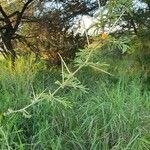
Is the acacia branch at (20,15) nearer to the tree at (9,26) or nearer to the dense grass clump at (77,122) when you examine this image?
the tree at (9,26)

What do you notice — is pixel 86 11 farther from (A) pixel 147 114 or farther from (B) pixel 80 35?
(A) pixel 147 114

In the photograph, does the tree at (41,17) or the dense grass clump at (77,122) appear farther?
the tree at (41,17)

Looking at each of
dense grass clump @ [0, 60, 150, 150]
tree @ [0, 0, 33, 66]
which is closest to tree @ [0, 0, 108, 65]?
tree @ [0, 0, 33, 66]

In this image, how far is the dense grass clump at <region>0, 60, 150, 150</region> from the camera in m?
3.59

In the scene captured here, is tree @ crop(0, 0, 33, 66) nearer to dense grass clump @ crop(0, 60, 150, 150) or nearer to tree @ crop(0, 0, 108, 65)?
tree @ crop(0, 0, 108, 65)

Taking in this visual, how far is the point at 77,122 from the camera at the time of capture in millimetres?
3945

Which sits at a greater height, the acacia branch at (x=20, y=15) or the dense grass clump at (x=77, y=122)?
the acacia branch at (x=20, y=15)

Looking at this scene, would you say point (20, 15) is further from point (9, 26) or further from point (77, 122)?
point (77, 122)

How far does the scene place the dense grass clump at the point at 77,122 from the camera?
3.59 m

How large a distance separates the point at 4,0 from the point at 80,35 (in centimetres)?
128

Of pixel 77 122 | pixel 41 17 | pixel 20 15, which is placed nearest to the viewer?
pixel 77 122

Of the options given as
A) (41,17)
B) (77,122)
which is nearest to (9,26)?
(41,17)

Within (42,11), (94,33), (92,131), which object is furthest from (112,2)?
(42,11)

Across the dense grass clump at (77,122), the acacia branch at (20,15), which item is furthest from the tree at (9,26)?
the dense grass clump at (77,122)
